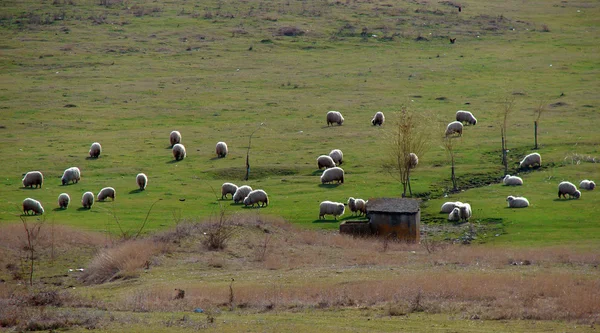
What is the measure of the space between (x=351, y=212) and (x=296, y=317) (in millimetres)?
24226

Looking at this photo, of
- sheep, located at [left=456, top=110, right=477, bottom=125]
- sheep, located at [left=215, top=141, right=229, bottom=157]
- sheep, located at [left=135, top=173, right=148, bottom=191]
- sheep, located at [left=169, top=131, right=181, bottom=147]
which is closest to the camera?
sheep, located at [left=135, top=173, right=148, bottom=191]

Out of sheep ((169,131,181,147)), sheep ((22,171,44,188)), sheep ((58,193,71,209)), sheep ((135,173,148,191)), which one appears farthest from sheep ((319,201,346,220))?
sheep ((169,131,181,147))

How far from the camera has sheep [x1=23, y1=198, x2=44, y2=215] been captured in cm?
4447

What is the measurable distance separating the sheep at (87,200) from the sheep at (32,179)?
5648 mm

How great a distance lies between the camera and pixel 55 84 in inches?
3295

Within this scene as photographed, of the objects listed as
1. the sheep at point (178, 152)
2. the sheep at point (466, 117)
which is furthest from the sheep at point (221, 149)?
the sheep at point (466, 117)

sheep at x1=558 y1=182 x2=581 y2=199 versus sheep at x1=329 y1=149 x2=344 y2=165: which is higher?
sheep at x1=558 y1=182 x2=581 y2=199

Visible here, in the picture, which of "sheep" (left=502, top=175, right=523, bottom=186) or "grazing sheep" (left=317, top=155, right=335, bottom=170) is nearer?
"sheep" (left=502, top=175, right=523, bottom=186)

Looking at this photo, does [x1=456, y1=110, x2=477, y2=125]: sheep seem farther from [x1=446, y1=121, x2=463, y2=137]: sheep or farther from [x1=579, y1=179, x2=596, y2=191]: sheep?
[x1=579, y1=179, x2=596, y2=191]: sheep

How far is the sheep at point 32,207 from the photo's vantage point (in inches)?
1751

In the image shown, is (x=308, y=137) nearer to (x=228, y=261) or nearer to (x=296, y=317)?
(x=228, y=261)

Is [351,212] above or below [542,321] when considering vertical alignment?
below

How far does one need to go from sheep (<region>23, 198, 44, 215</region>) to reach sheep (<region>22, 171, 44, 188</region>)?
6983 mm

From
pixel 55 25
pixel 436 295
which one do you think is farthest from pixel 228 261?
pixel 55 25
